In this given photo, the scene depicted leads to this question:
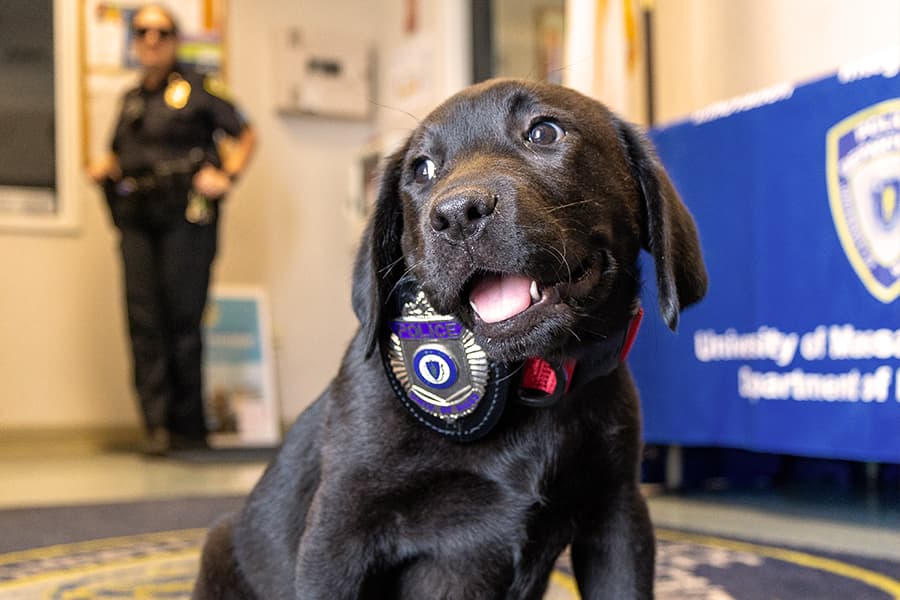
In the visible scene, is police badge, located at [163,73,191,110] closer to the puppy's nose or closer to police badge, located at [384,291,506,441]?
police badge, located at [384,291,506,441]

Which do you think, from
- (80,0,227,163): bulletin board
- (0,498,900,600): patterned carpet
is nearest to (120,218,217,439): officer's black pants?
(80,0,227,163): bulletin board

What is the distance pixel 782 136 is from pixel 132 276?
3.51 meters

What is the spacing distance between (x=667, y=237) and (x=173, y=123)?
447 cm

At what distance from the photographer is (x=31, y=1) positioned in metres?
5.93

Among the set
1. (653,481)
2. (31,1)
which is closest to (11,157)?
(31,1)

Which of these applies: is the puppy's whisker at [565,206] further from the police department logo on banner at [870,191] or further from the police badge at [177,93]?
the police badge at [177,93]

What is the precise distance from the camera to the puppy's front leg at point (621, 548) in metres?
1.31

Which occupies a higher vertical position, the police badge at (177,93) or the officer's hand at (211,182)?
the police badge at (177,93)

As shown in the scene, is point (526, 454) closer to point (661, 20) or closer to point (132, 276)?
point (661, 20)

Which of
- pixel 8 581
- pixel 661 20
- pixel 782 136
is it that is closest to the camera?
pixel 8 581

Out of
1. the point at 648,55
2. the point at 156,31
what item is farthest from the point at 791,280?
the point at 156,31

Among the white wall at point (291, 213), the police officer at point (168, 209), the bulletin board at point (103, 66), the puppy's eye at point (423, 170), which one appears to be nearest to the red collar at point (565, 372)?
the puppy's eye at point (423, 170)

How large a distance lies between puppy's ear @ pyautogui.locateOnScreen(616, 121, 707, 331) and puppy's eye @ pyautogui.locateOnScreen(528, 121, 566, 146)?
0.44 ft

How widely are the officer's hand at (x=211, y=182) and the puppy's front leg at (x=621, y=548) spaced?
424 centimetres
